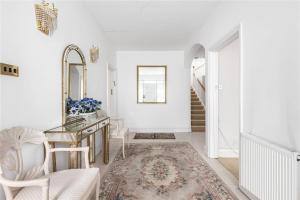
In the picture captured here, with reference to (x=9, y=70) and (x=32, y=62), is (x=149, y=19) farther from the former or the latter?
(x=9, y=70)

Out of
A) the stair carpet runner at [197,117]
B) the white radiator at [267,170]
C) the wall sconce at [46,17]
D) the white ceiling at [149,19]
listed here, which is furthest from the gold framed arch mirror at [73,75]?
the stair carpet runner at [197,117]

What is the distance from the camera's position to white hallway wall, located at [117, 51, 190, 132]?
6141 mm

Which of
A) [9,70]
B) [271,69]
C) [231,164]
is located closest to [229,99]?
[231,164]

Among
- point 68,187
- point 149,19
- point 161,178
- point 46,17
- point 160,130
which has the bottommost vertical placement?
point 161,178

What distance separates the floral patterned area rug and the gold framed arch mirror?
3.86 feet

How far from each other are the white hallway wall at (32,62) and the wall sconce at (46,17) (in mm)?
50

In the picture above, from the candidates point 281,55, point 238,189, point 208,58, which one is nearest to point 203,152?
point 238,189

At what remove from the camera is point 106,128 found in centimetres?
332

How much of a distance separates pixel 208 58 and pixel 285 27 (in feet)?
6.32

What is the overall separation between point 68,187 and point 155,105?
16.0ft

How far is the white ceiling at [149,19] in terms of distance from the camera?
3041 mm

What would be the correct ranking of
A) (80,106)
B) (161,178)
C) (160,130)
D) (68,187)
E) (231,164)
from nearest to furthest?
(68,187) → (161,178) → (80,106) → (231,164) → (160,130)

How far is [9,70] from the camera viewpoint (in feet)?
4.86

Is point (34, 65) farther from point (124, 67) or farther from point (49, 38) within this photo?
point (124, 67)
